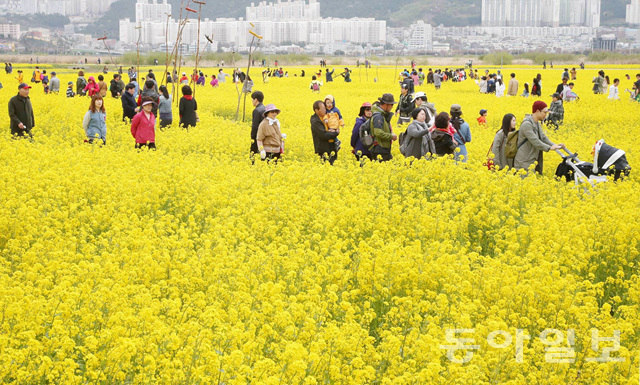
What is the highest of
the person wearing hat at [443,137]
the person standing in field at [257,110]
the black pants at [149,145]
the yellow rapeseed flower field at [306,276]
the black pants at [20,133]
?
the person standing in field at [257,110]

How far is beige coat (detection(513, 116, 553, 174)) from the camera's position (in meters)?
12.1

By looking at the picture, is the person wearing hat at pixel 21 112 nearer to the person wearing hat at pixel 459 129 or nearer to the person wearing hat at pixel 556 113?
the person wearing hat at pixel 459 129

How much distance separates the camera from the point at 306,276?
7555 millimetres

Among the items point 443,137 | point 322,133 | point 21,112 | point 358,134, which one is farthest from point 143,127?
point 443,137

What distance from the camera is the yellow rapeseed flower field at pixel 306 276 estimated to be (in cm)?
570

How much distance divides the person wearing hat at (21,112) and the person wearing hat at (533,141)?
9.65 metres

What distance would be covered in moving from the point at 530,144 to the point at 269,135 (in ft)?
14.5

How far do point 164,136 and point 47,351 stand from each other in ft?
38.7

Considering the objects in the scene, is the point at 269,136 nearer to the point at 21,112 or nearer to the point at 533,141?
the point at 533,141

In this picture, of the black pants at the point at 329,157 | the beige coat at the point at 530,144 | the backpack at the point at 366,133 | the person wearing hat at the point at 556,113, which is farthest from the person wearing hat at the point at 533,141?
the person wearing hat at the point at 556,113

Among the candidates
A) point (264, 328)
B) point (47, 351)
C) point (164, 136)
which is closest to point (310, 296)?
point (264, 328)

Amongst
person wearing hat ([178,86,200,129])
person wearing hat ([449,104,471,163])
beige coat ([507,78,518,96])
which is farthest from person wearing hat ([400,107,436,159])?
beige coat ([507,78,518,96])

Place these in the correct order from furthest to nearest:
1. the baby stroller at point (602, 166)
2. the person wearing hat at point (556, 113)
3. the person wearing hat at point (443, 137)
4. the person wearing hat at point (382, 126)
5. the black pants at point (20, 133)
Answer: the person wearing hat at point (556, 113) < the black pants at point (20, 133) < the person wearing hat at point (443, 137) < the person wearing hat at point (382, 126) < the baby stroller at point (602, 166)

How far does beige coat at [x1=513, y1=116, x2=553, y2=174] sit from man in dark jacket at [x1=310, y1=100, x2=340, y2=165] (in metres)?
3.19
